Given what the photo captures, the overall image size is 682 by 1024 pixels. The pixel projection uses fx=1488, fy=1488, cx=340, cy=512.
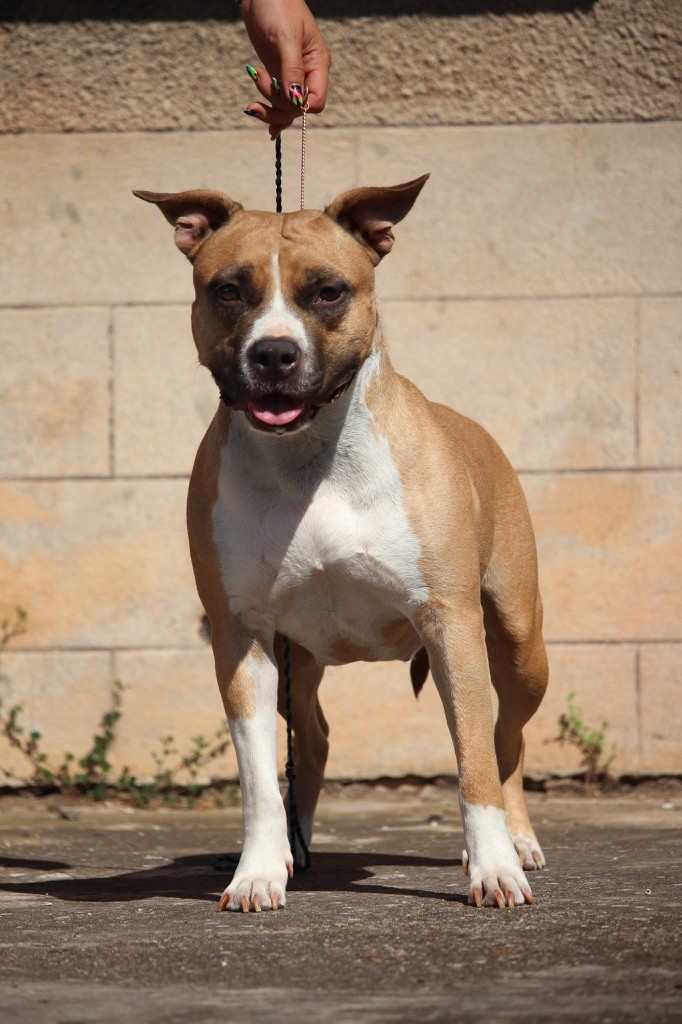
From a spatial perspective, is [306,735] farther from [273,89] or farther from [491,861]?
[273,89]

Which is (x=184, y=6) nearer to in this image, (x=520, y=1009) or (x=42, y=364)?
(x=42, y=364)

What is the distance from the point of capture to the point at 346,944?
3.61m

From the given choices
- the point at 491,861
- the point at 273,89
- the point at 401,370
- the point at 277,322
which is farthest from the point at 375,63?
the point at 491,861

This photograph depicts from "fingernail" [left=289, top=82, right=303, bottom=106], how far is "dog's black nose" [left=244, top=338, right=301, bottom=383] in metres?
1.17

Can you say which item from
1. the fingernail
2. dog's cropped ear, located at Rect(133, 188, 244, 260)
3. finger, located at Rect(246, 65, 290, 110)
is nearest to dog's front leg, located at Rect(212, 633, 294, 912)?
dog's cropped ear, located at Rect(133, 188, 244, 260)

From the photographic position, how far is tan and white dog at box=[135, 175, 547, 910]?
420cm

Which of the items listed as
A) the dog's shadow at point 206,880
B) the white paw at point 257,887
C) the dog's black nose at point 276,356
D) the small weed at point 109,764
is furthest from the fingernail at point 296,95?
the small weed at point 109,764

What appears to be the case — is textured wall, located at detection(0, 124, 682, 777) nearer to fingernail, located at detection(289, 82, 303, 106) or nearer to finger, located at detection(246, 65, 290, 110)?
Answer: finger, located at detection(246, 65, 290, 110)

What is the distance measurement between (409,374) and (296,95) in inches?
91.9

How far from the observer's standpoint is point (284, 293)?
4.19m

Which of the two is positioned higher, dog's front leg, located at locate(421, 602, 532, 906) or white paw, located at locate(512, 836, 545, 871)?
dog's front leg, located at locate(421, 602, 532, 906)

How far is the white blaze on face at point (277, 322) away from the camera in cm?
404

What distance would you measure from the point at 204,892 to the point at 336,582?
1072mm

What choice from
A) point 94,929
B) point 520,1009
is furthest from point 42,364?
point 520,1009
